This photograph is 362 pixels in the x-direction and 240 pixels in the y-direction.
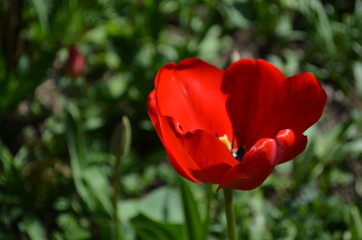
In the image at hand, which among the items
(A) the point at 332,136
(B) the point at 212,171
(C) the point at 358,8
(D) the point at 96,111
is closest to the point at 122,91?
(D) the point at 96,111

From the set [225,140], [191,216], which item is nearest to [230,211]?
[225,140]

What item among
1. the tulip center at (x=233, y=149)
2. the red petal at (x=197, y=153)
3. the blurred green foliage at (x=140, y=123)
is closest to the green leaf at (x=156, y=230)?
the blurred green foliage at (x=140, y=123)

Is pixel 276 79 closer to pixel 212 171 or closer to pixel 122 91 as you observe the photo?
pixel 212 171

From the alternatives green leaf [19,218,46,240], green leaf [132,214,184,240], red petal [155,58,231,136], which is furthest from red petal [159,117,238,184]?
green leaf [19,218,46,240]

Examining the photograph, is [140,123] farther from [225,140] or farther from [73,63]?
[225,140]

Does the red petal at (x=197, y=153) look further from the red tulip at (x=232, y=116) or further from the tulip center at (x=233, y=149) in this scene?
the tulip center at (x=233, y=149)

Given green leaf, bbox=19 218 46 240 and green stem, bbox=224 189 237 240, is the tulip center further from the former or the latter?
green leaf, bbox=19 218 46 240
